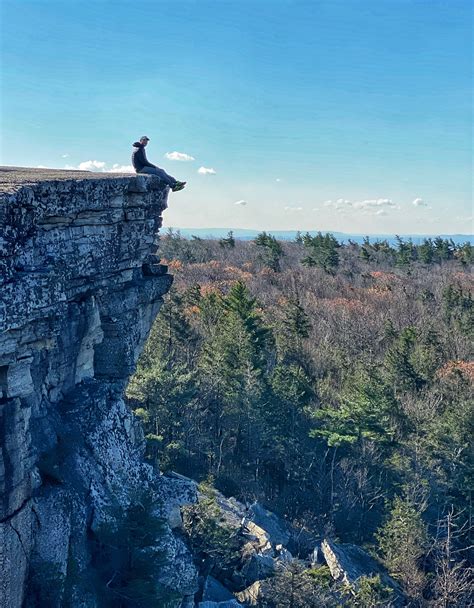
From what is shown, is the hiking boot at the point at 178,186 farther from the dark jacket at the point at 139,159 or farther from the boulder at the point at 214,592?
the boulder at the point at 214,592

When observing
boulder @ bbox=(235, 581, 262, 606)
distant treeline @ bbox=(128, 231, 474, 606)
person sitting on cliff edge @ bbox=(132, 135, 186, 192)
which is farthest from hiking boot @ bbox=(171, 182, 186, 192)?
boulder @ bbox=(235, 581, 262, 606)

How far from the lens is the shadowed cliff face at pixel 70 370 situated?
751 centimetres

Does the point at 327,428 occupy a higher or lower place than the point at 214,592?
higher

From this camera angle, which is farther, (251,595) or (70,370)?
(251,595)

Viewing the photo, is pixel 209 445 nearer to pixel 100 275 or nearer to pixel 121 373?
pixel 121 373

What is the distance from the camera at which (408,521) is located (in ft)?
53.1

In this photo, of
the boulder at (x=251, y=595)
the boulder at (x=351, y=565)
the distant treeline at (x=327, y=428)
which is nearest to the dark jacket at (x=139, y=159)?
the distant treeline at (x=327, y=428)

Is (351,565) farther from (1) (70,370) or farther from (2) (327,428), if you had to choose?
(1) (70,370)

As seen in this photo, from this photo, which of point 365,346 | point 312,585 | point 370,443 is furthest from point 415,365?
point 312,585

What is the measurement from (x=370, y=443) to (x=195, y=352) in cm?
1047

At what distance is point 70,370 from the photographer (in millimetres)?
10828

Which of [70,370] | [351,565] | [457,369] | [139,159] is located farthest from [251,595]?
[457,369]

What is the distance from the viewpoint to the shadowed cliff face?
296 inches

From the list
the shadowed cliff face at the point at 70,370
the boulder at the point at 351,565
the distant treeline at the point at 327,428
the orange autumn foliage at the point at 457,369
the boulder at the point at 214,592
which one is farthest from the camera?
the orange autumn foliage at the point at 457,369
